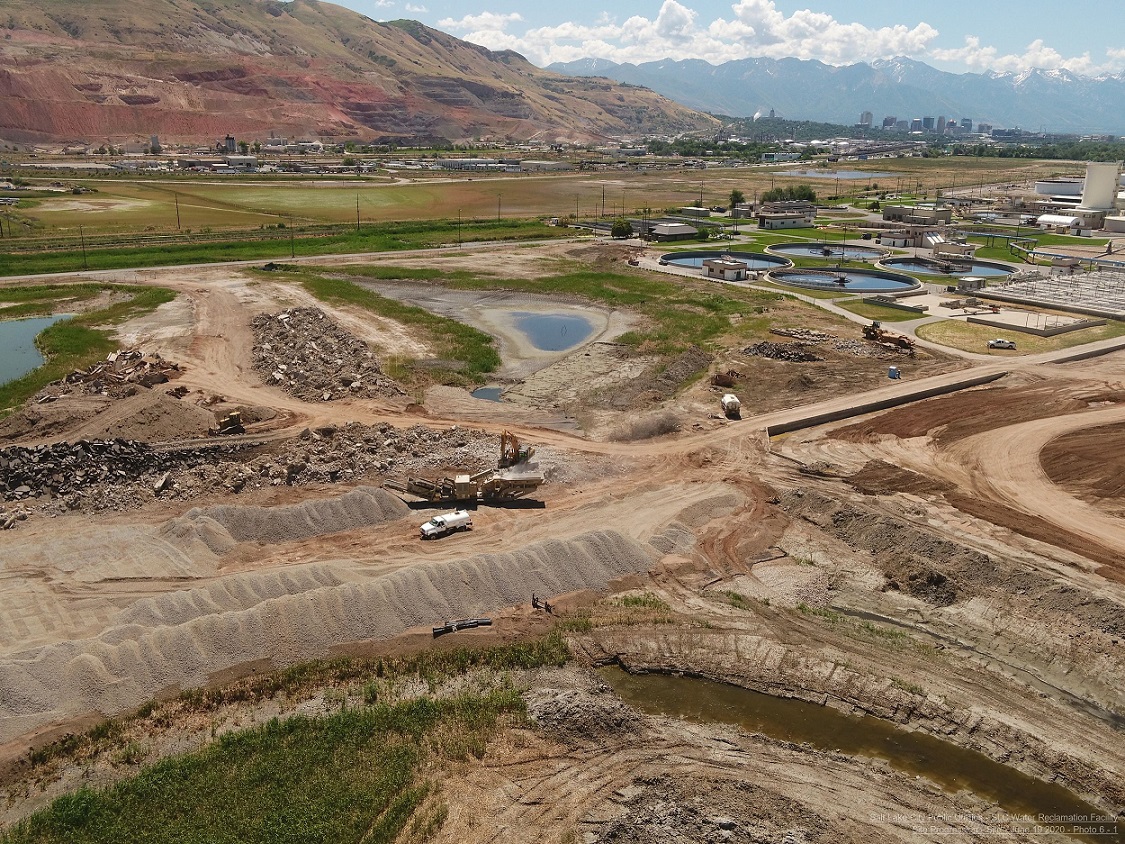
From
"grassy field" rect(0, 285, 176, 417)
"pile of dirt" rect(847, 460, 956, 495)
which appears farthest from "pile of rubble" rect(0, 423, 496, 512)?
"pile of dirt" rect(847, 460, 956, 495)

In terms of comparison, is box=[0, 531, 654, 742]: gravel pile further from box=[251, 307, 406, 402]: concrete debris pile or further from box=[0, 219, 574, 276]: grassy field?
box=[0, 219, 574, 276]: grassy field

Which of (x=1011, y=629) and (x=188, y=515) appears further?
(x=188, y=515)

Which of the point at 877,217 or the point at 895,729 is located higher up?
the point at 877,217

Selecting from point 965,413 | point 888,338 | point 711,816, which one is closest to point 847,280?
point 888,338

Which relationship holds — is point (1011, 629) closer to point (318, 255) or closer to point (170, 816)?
point (170, 816)

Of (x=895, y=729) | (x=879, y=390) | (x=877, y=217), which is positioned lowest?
(x=895, y=729)

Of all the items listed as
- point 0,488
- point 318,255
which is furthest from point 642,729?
point 318,255

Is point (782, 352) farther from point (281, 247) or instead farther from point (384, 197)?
point (384, 197)
